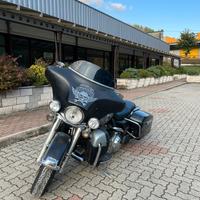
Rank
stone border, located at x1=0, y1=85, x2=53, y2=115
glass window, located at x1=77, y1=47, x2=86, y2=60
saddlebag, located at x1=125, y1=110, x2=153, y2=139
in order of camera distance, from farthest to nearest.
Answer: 1. glass window, located at x1=77, y1=47, x2=86, y2=60
2. stone border, located at x1=0, y1=85, x2=53, y2=115
3. saddlebag, located at x1=125, y1=110, x2=153, y2=139

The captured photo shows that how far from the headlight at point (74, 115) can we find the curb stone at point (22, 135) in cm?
230

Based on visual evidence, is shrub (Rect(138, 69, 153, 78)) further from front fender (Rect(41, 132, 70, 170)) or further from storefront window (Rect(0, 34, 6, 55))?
front fender (Rect(41, 132, 70, 170))

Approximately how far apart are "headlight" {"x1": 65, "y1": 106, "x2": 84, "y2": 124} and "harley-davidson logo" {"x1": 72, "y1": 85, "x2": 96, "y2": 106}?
10 cm

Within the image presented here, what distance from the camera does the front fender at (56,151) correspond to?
2.94 m

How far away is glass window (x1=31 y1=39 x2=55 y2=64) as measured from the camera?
41.7 ft

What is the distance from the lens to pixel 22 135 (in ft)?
17.3

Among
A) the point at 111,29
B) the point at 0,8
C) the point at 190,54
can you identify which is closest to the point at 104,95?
the point at 0,8

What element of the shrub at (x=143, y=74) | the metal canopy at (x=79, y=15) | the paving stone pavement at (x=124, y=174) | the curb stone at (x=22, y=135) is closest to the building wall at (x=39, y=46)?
the metal canopy at (x=79, y=15)

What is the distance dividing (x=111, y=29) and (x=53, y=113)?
1779cm

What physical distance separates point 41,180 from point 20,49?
997cm

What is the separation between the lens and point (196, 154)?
483 cm

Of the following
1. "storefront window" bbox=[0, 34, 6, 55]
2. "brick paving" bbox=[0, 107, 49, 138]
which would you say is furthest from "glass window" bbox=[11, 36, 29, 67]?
"brick paving" bbox=[0, 107, 49, 138]

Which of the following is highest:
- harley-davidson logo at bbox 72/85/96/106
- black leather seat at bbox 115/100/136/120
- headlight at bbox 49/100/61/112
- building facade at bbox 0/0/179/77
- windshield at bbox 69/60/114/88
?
building facade at bbox 0/0/179/77

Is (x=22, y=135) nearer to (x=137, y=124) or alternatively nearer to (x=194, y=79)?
(x=137, y=124)
